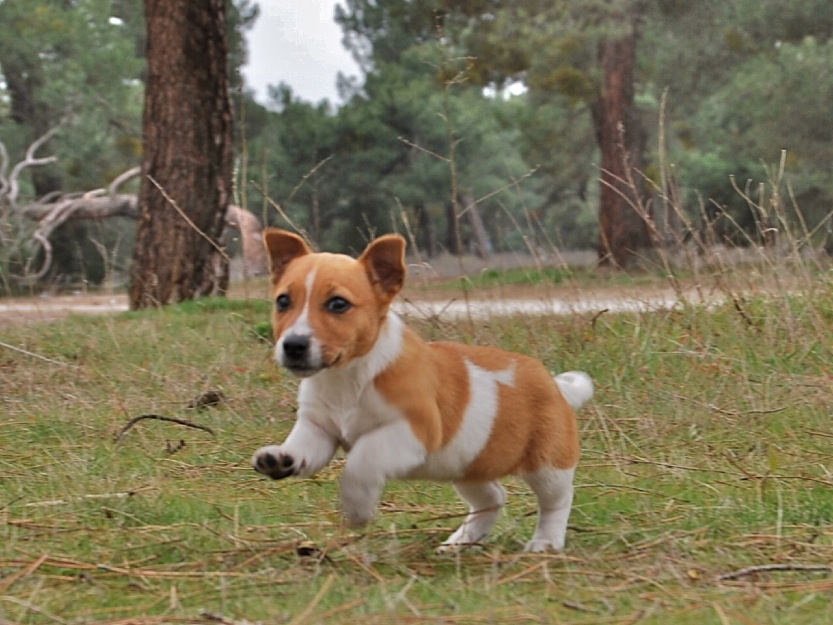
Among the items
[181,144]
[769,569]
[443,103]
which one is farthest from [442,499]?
[443,103]

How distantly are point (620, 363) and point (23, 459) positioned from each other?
2.97 m

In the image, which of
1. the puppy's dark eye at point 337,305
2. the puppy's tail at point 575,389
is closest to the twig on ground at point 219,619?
the puppy's dark eye at point 337,305

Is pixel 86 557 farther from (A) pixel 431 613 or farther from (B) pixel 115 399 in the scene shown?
(B) pixel 115 399

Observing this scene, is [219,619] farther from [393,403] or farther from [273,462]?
[393,403]

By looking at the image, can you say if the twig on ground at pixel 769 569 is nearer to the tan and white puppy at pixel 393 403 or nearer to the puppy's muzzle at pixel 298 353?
the tan and white puppy at pixel 393 403

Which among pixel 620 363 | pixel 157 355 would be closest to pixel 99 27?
pixel 157 355

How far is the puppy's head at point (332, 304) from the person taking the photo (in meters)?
2.95

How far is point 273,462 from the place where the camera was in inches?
116

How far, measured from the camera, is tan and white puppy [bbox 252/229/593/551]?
9.81 feet

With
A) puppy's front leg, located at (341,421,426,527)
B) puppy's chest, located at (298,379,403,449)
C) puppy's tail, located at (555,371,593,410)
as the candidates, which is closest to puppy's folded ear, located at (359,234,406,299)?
puppy's chest, located at (298,379,403,449)

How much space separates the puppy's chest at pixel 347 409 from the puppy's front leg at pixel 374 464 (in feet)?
0.15

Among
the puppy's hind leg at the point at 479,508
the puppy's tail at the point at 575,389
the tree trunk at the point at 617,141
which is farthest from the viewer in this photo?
the tree trunk at the point at 617,141

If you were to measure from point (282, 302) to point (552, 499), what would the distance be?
97 centimetres

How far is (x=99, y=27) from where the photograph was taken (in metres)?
23.9
